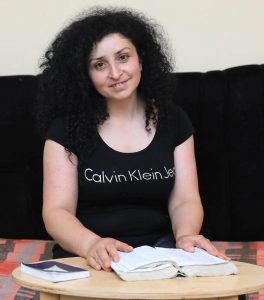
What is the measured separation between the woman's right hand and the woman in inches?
7.3

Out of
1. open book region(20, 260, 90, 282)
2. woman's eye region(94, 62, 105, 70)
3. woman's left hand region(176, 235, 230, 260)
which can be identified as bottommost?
woman's left hand region(176, 235, 230, 260)

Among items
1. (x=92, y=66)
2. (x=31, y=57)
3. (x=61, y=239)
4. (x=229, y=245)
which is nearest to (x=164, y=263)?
(x=61, y=239)

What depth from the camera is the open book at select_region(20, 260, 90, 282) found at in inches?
62.0

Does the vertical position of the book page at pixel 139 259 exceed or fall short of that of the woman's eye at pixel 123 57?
it falls short

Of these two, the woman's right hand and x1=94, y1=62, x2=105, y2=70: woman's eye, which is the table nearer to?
the woman's right hand

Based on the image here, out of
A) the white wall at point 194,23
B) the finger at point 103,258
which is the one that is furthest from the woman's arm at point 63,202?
the white wall at point 194,23

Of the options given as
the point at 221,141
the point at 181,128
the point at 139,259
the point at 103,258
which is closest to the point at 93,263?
the point at 103,258

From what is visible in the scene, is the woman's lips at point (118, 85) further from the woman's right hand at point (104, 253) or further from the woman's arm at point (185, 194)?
the woman's right hand at point (104, 253)

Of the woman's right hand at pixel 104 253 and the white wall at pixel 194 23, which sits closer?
the woman's right hand at pixel 104 253

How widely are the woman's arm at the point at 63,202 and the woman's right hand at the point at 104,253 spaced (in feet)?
0.26

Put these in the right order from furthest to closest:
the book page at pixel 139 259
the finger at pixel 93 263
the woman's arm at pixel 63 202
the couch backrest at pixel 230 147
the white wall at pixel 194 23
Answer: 1. the white wall at pixel 194 23
2. the couch backrest at pixel 230 147
3. the woman's arm at pixel 63 202
4. the finger at pixel 93 263
5. the book page at pixel 139 259

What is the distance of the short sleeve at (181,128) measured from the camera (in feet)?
7.00

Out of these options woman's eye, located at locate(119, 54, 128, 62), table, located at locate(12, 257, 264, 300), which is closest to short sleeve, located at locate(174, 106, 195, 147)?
woman's eye, located at locate(119, 54, 128, 62)

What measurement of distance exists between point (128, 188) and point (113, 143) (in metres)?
0.13
